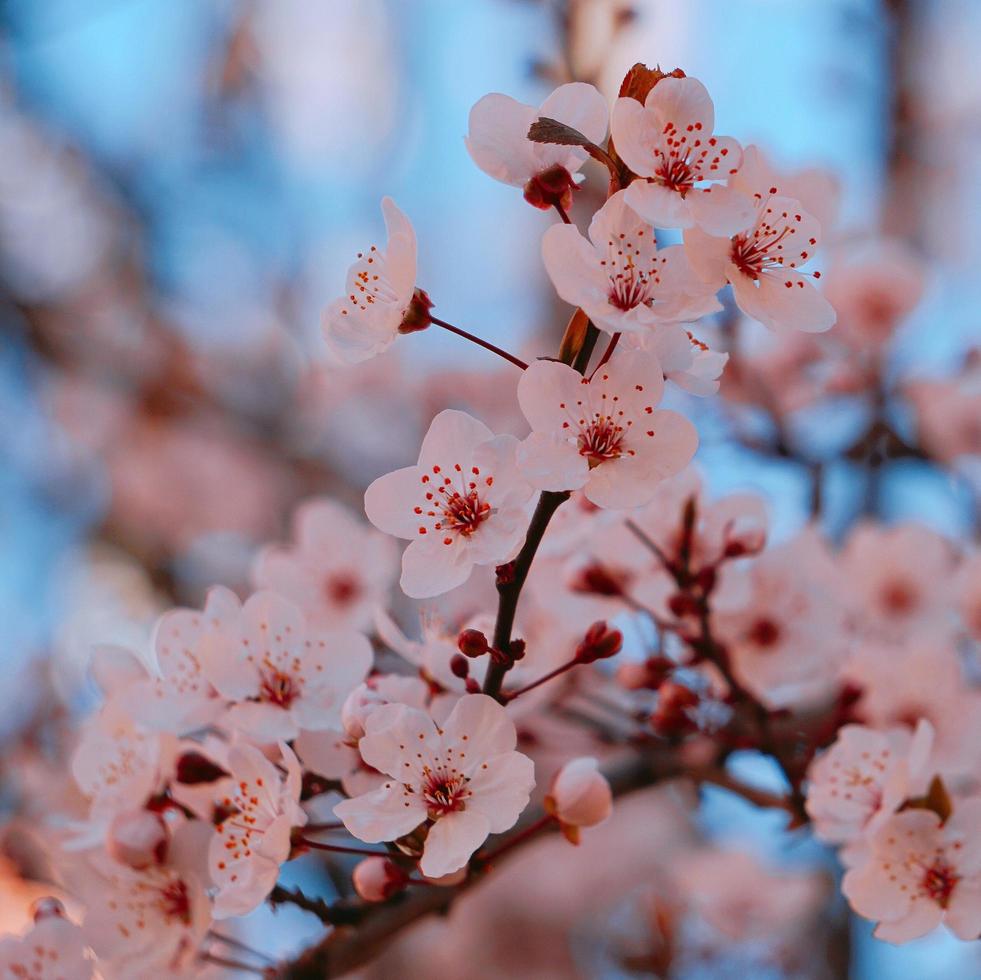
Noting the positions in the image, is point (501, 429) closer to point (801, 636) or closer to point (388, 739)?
point (801, 636)

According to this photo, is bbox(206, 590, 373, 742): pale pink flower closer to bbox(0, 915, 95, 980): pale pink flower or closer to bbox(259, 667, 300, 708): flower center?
bbox(259, 667, 300, 708): flower center

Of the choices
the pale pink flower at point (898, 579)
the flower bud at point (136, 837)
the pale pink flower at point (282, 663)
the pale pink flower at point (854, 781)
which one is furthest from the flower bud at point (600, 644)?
the pale pink flower at point (898, 579)

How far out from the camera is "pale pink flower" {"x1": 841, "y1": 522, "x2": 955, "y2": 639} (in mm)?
1893

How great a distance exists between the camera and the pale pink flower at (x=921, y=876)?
983mm

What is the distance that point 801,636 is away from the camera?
5.00ft

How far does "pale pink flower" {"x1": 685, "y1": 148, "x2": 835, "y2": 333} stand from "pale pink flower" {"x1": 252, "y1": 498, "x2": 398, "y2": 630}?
74 centimetres

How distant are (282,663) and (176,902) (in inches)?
10.8

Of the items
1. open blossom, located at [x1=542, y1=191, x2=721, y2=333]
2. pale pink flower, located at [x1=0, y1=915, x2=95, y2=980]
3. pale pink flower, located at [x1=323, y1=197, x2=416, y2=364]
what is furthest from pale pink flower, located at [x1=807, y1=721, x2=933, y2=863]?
pale pink flower, located at [x1=0, y1=915, x2=95, y2=980]

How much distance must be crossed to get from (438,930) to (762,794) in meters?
2.62

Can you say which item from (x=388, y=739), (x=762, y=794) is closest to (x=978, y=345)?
(x=762, y=794)

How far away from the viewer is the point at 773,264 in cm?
90

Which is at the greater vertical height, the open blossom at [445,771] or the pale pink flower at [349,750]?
the pale pink flower at [349,750]

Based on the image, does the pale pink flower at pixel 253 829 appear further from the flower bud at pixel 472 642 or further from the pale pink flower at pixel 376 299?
the pale pink flower at pixel 376 299

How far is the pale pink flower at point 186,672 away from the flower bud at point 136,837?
90 mm
